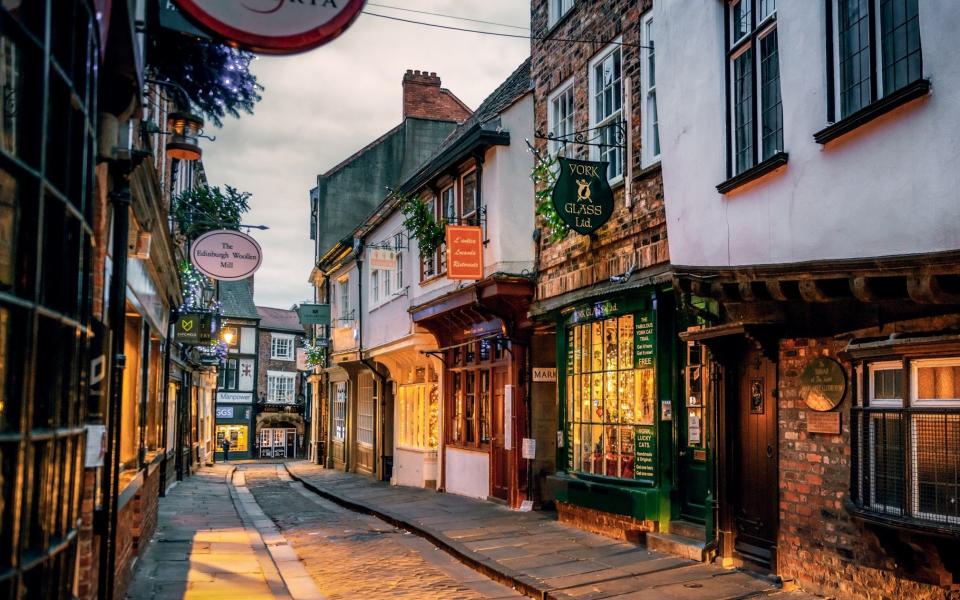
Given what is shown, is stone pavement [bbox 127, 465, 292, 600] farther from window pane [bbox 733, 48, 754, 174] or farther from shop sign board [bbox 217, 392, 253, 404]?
shop sign board [bbox 217, 392, 253, 404]

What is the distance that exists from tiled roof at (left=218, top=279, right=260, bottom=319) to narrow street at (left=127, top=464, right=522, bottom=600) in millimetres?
37986

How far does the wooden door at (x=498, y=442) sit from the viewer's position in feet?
53.8

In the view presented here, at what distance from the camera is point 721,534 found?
31.3ft

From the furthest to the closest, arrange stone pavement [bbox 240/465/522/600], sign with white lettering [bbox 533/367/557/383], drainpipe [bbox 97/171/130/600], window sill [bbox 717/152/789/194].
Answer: sign with white lettering [bbox 533/367/557/383]
stone pavement [bbox 240/465/522/600]
window sill [bbox 717/152/789/194]
drainpipe [bbox 97/171/130/600]

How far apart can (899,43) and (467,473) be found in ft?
42.8

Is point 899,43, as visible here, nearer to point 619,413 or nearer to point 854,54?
point 854,54

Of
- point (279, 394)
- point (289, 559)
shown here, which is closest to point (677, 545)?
point (289, 559)

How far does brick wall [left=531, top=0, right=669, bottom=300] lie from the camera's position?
447 inches

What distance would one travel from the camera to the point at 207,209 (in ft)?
56.5

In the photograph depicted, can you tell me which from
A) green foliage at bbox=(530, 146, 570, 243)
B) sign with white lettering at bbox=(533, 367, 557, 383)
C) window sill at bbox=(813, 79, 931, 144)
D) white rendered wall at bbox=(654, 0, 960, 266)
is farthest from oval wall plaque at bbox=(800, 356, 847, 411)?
sign with white lettering at bbox=(533, 367, 557, 383)

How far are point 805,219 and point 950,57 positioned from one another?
2088 millimetres

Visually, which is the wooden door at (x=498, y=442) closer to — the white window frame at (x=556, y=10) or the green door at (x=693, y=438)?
the green door at (x=693, y=438)

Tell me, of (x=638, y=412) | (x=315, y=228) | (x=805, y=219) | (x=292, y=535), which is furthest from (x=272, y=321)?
(x=805, y=219)

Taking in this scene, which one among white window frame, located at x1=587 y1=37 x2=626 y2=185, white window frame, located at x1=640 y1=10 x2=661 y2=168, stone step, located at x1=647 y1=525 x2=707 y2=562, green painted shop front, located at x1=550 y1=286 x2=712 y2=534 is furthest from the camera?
white window frame, located at x1=587 y1=37 x2=626 y2=185
